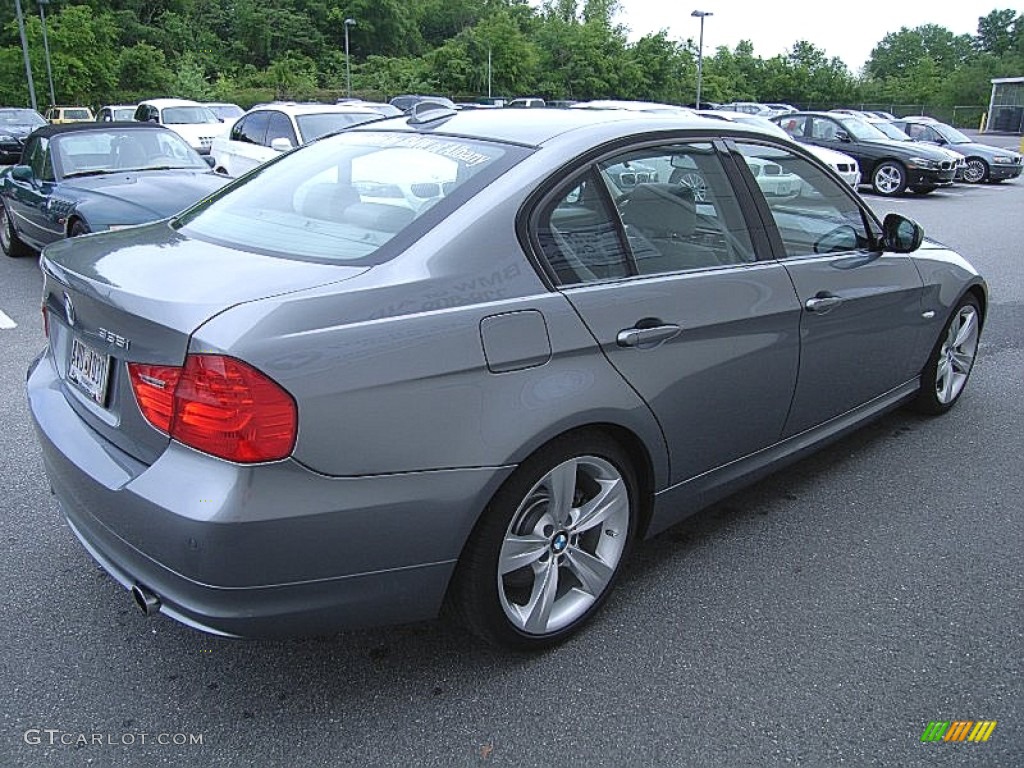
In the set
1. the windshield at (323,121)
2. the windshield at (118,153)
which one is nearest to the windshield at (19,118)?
the windshield at (323,121)

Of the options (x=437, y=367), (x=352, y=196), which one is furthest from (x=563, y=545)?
(x=352, y=196)

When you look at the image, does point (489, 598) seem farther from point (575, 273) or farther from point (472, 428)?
point (575, 273)

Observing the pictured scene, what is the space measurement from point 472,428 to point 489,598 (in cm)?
53

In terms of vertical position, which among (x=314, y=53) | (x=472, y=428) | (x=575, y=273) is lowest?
(x=472, y=428)

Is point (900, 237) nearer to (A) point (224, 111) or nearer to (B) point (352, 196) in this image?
(B) point (352, 196)

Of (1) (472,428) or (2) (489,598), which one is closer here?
(1) (472,428)

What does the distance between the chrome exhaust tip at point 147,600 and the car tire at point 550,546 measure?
0.78 metres

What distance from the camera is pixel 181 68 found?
195 feet

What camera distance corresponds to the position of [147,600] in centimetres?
220

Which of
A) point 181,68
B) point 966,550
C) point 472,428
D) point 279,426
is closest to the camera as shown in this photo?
point 279,426

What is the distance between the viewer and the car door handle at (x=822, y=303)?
3.33 m

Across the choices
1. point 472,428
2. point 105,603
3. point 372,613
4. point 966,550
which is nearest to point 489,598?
point 372,613

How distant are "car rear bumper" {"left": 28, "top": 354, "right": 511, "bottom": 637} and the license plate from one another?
15 centimetres

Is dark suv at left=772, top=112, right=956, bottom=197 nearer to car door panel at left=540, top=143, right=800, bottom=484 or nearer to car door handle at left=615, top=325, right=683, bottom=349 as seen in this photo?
car door panel at left=540, top=143, right=800, bottom=484
